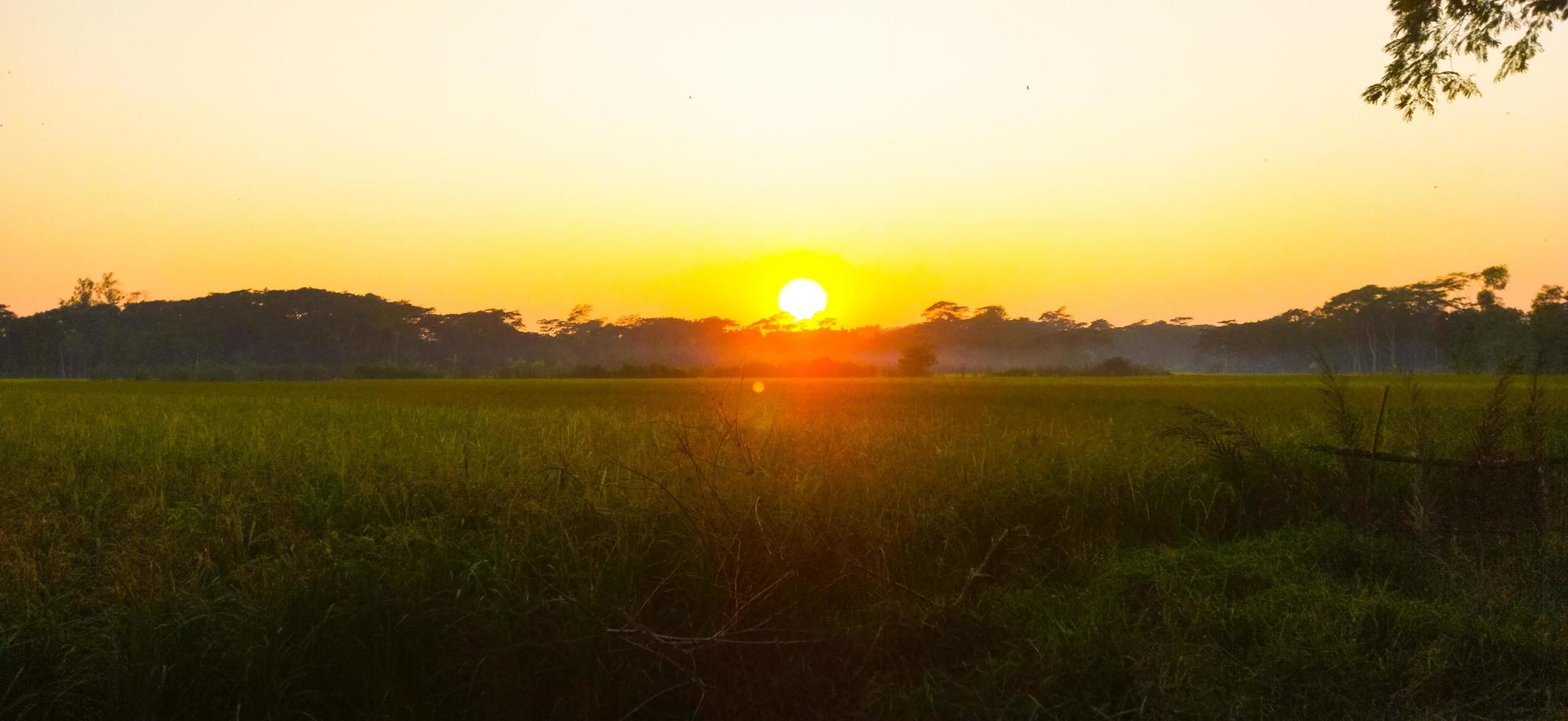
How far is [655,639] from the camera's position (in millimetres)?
3938

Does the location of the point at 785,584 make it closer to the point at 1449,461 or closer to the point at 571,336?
the point at 1449,461

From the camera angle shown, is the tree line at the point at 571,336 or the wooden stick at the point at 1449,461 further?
the tree line at the point at 571,336

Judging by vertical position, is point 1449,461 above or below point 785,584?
above

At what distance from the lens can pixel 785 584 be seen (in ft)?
15.0

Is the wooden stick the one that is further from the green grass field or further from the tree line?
the tree line

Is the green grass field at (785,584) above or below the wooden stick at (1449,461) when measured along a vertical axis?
below

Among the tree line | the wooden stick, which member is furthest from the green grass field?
the tree line

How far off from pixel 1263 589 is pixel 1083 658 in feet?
5.07

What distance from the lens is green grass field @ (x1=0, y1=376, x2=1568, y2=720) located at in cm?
355

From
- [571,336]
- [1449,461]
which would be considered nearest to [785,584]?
[1449,461]

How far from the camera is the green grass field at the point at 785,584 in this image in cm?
355

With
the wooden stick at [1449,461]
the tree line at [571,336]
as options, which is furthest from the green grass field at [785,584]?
the tree line at [571,336]

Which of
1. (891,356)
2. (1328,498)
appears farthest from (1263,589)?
(891,356)

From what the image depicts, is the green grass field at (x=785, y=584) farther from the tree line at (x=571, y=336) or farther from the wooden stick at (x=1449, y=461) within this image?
the tree line at (x=571, y=336)
